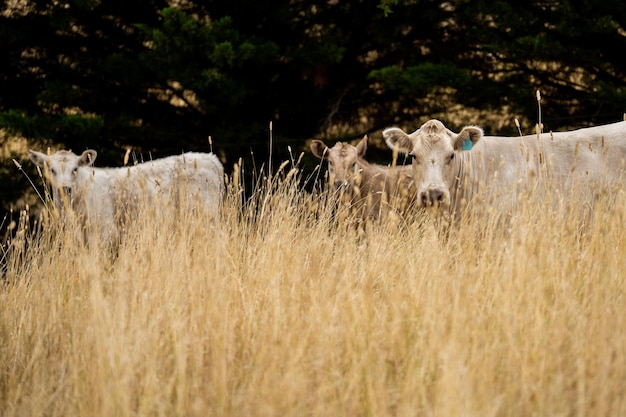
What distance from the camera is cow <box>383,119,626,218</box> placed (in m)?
6.62

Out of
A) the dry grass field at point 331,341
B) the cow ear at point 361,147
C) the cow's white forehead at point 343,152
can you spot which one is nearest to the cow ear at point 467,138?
the dry grass field at point 331,341

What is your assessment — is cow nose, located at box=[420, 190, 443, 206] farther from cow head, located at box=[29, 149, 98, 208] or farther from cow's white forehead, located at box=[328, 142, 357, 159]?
cow head, located at box=[29, 149, 98, 208]

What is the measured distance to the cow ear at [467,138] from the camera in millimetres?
6828

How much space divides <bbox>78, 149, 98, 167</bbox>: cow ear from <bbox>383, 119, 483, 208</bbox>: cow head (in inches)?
154

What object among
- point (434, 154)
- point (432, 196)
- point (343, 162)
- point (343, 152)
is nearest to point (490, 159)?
point (434, 154)

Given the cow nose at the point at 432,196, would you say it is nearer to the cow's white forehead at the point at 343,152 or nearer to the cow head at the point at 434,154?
the cow head at the point at 434,154

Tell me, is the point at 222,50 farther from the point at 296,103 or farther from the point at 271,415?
the point at 271,415

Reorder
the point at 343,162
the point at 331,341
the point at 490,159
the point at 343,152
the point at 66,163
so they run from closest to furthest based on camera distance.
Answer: the point at 331,341
the point at 490,159
the point at 343,162
the point at 343,152
the point at 66,163

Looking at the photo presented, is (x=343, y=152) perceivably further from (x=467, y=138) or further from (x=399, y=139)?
(x=467, y=138)

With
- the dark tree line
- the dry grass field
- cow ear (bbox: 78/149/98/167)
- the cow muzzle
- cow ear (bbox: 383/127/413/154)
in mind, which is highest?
the dark tree line

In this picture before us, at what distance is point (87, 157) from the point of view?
965cm

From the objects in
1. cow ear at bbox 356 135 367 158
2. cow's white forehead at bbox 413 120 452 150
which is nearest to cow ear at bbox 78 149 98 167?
cow ear at bbox 356 135 367 158

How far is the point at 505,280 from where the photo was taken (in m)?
4.16

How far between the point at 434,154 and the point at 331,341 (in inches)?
132
